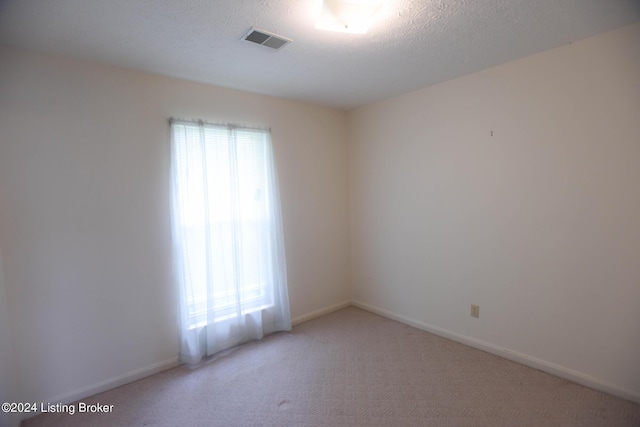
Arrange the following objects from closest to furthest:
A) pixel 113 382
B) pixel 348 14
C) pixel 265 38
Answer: pixel 348 14
pixel 265 38
pixel 113 382

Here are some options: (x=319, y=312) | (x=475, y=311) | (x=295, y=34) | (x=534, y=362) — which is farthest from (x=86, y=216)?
(x=534, y=362)

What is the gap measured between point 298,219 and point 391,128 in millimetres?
1449

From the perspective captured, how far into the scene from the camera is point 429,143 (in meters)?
3.15

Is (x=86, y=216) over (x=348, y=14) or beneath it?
beneath

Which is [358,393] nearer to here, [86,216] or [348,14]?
[86,216]

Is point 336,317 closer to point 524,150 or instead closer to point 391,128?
point 391,128

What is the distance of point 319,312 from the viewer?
378 centimetres

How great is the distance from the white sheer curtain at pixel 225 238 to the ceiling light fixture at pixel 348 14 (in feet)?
4.87

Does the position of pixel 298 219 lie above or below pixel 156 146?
below

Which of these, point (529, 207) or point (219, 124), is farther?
point (219, 124)

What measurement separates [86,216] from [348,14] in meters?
2.26

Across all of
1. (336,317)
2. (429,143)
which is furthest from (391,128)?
(336,317)

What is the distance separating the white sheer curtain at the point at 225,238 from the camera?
2.70 meters

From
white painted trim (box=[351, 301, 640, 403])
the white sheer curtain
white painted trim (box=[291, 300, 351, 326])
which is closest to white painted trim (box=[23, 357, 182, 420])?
the white sheer curtain
